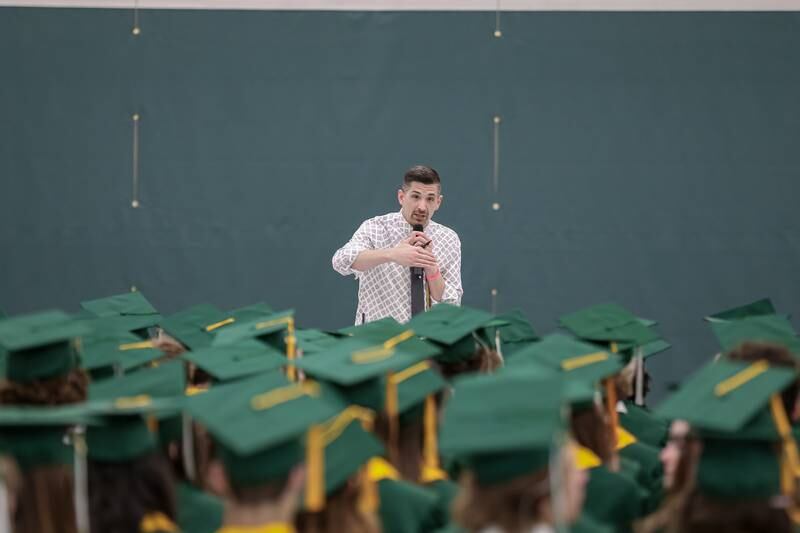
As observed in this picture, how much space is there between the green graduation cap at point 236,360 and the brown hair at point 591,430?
1.07m

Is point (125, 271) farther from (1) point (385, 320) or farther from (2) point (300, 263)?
(1) point (385, 320)

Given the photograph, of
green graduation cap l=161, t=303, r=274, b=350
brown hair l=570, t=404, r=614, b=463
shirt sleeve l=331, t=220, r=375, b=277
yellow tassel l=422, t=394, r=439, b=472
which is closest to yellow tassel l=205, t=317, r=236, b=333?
green graduation cap l=161, t=303, r=274, b=350

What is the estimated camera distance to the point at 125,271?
766cm

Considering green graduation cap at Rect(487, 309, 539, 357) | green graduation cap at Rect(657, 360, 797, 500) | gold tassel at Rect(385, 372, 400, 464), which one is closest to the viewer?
green graduation cap at Rect(657, 360, 797, 500)

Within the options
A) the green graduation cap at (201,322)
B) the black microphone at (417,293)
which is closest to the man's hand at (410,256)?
the black microphone at (417,293)

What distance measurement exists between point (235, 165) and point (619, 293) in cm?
292

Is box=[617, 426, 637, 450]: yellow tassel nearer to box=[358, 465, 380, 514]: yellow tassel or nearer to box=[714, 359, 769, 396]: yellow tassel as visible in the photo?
box=[714, 359, 769, 396]: yellow tassel

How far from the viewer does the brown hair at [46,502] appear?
2.83 metres

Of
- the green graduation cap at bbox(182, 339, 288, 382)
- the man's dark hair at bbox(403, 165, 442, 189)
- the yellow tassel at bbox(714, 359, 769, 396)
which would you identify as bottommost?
the green graduation cap at bbox(182, 339, 288, 382)

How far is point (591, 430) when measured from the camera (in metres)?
3.24

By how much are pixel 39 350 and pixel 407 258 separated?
2262 millimetres

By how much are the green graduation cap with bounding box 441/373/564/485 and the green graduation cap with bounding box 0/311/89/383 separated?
1.58 m

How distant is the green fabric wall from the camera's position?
7539 millimetres

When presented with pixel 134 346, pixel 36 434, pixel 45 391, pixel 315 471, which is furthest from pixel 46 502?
pixel 134 346
